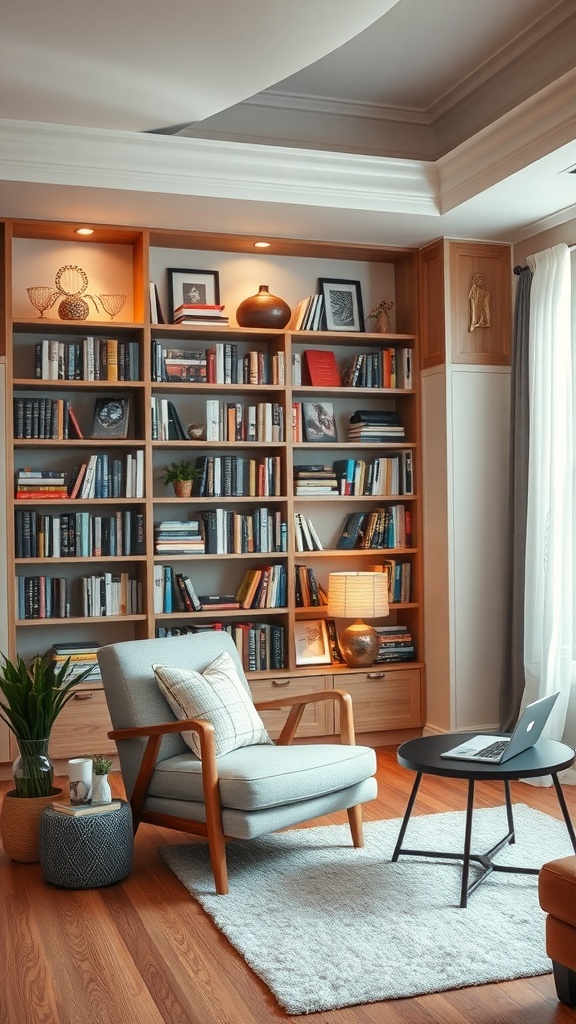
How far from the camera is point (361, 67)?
15.4 feet

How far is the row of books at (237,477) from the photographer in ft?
17.3

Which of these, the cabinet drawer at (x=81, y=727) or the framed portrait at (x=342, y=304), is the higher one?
the framed portrait at (x=342, y=304)

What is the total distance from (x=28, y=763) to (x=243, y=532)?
6.37 ft

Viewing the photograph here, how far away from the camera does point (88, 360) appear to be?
503 cm

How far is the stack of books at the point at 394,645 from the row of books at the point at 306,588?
395 millimetres

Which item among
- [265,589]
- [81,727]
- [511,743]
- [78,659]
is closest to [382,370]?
[265,589]

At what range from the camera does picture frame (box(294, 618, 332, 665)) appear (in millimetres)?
5445

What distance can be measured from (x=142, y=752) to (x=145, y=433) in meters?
1.91

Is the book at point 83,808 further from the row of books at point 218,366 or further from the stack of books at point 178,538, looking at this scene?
the row of books at point 218,366

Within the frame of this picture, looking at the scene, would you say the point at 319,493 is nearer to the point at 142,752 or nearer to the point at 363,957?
the point at 142,752

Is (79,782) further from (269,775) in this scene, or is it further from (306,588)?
(306,588)

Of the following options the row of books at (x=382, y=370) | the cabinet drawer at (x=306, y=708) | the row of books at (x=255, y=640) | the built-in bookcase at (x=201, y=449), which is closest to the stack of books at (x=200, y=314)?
the built-in bookcase at (x=201, y=449)

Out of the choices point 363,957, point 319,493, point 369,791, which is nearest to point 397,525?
point 319,493

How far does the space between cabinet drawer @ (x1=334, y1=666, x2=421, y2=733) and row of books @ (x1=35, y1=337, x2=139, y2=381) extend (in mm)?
1956
